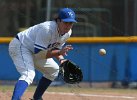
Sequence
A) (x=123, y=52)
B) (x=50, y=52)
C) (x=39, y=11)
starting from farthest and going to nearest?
(x=39, y=11)
(x=123, y=52)
(x=50, y=52)

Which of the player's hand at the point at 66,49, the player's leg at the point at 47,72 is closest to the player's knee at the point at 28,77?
the player's hand at the point at 66,49

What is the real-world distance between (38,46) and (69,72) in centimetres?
73

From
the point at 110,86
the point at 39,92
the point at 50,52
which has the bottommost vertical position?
the point at 110,86

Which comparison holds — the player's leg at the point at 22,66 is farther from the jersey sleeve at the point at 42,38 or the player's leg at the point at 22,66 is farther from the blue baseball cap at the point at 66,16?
the blue baseball cap at the point at 66,16

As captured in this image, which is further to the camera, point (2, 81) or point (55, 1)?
point (55, 1)

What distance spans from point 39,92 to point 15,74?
385cm

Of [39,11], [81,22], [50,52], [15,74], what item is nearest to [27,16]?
[39,11]

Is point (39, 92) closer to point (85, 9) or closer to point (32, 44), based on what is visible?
point (32, 44)

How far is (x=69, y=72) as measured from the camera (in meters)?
7.44

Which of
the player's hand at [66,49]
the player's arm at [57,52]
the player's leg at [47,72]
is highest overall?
the player's hand at [66,49]

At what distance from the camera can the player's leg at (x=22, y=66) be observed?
22.3 ft

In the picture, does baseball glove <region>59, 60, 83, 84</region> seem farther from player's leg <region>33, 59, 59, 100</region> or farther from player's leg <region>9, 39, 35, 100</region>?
player's leg <region>9, 39, 35, 100</region>

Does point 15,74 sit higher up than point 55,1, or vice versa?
point 55,1

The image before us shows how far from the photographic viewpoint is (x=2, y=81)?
11703 millimetres
